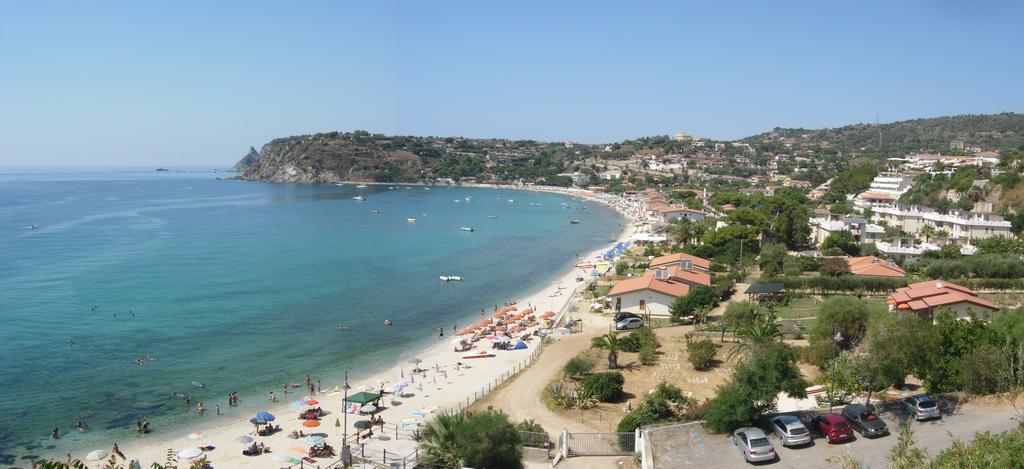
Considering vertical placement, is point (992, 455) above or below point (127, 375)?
above

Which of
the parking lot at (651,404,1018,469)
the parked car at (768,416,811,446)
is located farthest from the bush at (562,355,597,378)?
the parked car at (768,416,811,446)

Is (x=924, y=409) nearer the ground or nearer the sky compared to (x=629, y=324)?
nearer the sky

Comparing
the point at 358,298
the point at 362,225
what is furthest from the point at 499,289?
the point at 362,225

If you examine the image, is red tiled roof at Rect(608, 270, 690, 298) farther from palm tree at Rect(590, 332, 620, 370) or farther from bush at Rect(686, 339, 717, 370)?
palm tree at Rect(590, 332, 620, 370)

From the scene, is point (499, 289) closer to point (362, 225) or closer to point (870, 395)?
point (870, 395)

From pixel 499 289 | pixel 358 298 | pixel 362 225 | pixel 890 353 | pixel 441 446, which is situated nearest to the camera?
pixel 441 446

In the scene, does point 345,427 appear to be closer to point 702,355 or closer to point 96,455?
point 96,455

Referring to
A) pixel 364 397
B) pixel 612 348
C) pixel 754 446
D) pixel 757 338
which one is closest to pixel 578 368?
pixel 612 348

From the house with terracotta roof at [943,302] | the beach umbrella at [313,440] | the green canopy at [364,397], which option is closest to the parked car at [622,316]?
the house with terracotta roof at [943,302]
